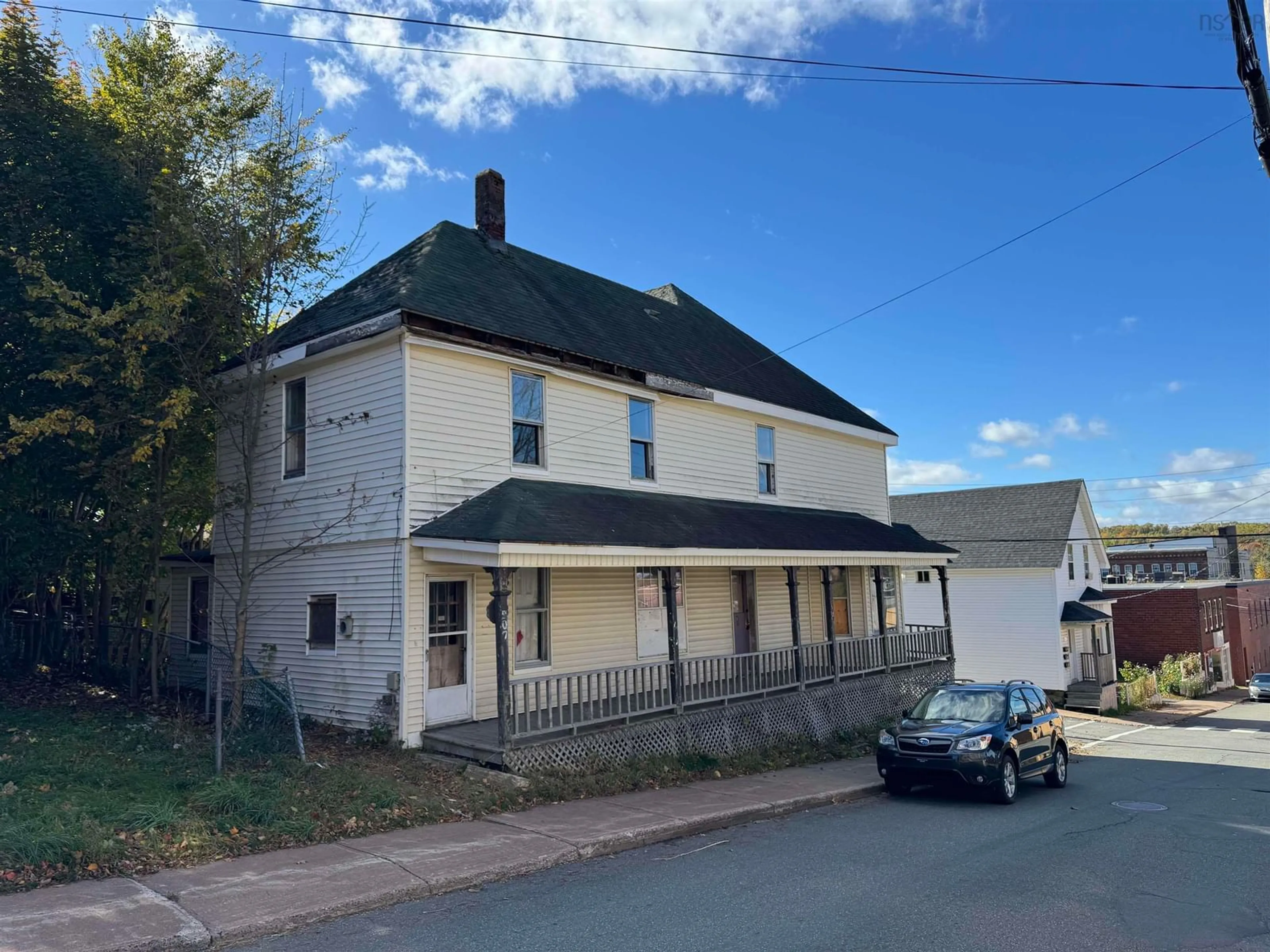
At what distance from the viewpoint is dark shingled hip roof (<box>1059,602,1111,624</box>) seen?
3019 cm

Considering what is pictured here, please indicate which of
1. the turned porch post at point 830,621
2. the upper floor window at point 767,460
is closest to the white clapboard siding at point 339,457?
the turned porch post at point 830,621

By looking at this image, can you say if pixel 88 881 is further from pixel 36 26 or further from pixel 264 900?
pixel 36 26

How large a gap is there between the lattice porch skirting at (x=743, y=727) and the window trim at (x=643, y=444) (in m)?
4.52

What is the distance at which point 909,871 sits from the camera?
25.6 ft

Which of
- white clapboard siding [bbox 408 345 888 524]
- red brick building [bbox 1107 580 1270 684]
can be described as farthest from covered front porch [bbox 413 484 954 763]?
red brick building [bbox 1107 580 1270 684]

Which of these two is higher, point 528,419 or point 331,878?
point 528,419

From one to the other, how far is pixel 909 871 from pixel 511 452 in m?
8.54

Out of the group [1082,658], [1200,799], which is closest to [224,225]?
[1200,799]

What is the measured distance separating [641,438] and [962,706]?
24.4 feet

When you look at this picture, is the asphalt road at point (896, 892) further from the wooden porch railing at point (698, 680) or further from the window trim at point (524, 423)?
the window trim at point (524, 423)

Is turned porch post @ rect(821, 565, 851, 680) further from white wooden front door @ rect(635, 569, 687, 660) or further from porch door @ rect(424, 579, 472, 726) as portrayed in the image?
porch door @ rect(424, 579, 472, 726)

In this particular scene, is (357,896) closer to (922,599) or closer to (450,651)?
(450,651)

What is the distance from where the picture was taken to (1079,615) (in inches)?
1197

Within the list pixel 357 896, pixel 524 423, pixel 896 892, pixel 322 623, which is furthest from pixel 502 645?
pixel 896 892
